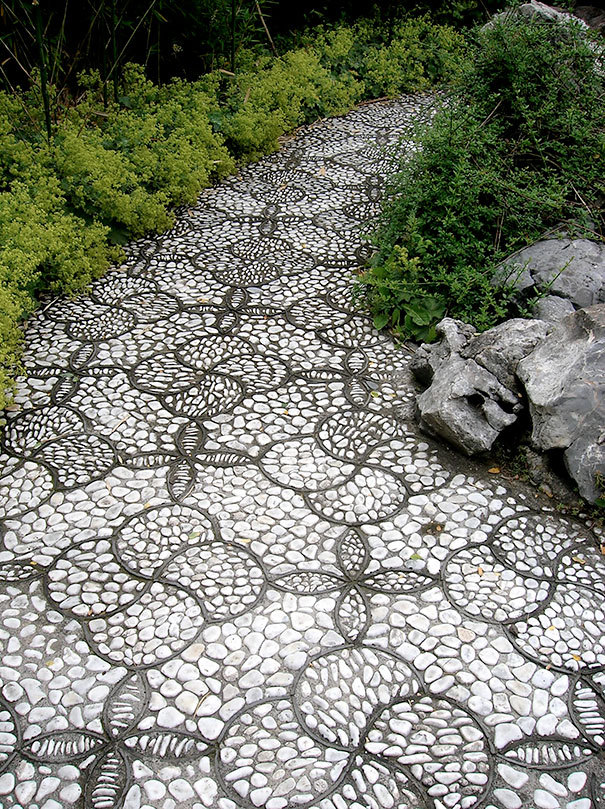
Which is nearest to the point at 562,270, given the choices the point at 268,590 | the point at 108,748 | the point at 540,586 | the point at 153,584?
the point at 540,586

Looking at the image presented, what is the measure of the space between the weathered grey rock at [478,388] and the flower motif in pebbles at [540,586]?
1.12 feet

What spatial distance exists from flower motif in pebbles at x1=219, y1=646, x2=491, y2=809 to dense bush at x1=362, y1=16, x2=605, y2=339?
163 centimetres

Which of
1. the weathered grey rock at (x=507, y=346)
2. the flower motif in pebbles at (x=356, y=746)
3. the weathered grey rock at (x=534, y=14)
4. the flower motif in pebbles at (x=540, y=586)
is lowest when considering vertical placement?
the flower motif in pebbles at (x=356, y=746)

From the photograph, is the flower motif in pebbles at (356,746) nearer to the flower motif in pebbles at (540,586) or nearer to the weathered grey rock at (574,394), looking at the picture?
the flower motif in pebbles at (540,586)

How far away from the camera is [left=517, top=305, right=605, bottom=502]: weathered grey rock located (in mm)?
2367

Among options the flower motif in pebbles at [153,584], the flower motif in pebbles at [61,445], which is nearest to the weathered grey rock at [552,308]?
the flower motif in pebbles at [153,584]

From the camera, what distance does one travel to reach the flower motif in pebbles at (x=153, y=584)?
2051mm

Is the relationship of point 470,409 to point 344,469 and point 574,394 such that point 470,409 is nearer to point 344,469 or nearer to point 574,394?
point 574,394

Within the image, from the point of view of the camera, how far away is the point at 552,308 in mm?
3020

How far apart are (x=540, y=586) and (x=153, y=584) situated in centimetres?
118

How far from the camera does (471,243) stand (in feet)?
11.1

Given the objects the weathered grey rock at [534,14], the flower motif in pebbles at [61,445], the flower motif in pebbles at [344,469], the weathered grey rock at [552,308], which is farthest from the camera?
the weathered grey rock at [534,14]

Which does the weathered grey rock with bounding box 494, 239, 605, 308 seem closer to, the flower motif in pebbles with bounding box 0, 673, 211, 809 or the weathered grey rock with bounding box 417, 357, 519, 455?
the weathered grey rock with bounding box 417, 357, 519, 455

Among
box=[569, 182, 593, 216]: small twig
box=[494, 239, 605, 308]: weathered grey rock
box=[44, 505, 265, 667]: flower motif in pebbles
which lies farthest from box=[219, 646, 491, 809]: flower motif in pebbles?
box=[569, 182, 593, 216]: small twig
